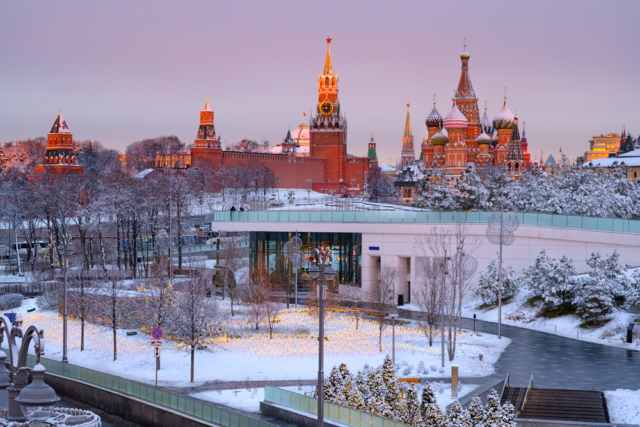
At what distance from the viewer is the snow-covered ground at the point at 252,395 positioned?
Result: 89.1 ft

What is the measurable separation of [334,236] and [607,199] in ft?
69.3

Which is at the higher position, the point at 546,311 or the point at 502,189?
the point at 502,189

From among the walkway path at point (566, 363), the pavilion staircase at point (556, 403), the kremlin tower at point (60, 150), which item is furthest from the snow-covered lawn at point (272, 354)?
the kremlin tower at point (60, 150)

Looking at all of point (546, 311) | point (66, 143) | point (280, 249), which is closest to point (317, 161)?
point (66, 143)

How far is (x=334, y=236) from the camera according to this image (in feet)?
183

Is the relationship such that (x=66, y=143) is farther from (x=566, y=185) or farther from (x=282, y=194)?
(x=566, y=185)

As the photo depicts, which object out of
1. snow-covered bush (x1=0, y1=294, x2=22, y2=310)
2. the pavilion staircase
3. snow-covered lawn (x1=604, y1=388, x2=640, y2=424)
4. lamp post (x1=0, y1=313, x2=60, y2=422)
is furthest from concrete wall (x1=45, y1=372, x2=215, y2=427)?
snow-covered bush (x1=0, y1=294, x2=22, y2=310)

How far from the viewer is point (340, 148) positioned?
605ft

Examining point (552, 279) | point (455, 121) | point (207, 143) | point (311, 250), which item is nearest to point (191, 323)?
point (552, 279)

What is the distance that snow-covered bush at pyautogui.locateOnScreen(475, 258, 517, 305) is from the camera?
154ft

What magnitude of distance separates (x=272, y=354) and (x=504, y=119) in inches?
4405

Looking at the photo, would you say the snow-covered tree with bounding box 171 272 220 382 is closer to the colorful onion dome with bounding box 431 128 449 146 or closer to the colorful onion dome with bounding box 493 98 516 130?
the colorful onion dome with bounding box 431 128 449 146

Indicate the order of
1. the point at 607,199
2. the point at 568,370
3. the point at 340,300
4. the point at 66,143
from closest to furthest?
the point at 568,370, the point at 340,300, the point at 607,199, the point at 66,143

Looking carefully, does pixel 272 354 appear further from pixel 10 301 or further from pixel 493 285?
pixel 10 301
